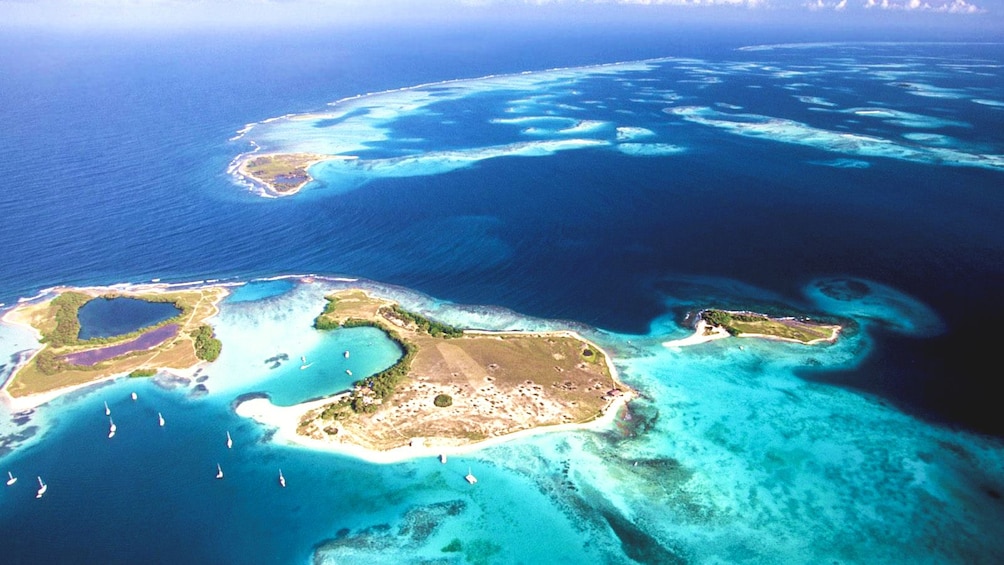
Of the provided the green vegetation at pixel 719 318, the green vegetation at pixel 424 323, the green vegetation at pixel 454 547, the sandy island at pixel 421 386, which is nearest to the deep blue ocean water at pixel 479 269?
the green vegetation at pixel 454 547

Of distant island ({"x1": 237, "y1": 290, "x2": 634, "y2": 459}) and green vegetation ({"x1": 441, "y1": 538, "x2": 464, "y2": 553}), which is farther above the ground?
distant island ({"x1": 237, "y1": 290, "x2": 634, "y2": 459})

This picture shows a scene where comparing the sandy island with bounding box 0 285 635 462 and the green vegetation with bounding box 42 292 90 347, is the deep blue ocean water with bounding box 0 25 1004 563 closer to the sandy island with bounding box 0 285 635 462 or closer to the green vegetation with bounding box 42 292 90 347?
the sandy island with bounding box 0 285 635 462

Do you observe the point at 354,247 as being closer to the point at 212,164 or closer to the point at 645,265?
the point at 645,265

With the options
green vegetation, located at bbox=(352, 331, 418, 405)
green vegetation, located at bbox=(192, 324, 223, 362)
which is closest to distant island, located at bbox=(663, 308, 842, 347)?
green vegetation, located at bbox=(352, 331, 418, 405)

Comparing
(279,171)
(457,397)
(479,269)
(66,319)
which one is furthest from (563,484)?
(279,171)

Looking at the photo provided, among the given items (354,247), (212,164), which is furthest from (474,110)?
(354,247)

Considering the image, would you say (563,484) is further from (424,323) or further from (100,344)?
(100,344)
